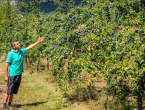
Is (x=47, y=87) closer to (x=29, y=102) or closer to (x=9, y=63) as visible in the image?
(x=29, y=102)

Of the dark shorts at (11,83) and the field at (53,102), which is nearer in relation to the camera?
the dark shorts at (11,83)

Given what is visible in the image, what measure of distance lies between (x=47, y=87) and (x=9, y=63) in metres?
3.75

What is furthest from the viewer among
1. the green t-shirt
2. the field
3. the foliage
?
the field

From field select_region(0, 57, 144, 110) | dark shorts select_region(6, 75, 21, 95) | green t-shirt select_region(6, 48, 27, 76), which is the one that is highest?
green t-shirt select_region(6, 48, 27, 76)

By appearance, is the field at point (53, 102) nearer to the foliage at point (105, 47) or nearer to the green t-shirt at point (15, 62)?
the foliage at point (105, 47)

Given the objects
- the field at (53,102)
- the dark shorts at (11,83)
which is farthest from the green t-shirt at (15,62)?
the field at (53,102)

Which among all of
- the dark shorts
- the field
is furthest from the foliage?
the dark shorts

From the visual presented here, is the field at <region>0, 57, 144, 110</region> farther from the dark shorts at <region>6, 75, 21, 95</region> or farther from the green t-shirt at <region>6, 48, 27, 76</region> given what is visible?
the green t-shirt at <region>6, 48, 27, 76</region>

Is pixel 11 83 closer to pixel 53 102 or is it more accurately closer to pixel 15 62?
pixel 15 62

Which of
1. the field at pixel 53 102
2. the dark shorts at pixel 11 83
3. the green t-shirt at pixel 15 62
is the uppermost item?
the green t-shirt at pixel 15 62

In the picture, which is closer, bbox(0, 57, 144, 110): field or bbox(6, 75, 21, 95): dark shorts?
bbox(6, 75, 21, 95): dark shorts

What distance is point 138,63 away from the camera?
4598 millimetres

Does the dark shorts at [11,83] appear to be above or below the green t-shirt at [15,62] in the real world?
below

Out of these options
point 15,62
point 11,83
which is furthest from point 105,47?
point 11,83
